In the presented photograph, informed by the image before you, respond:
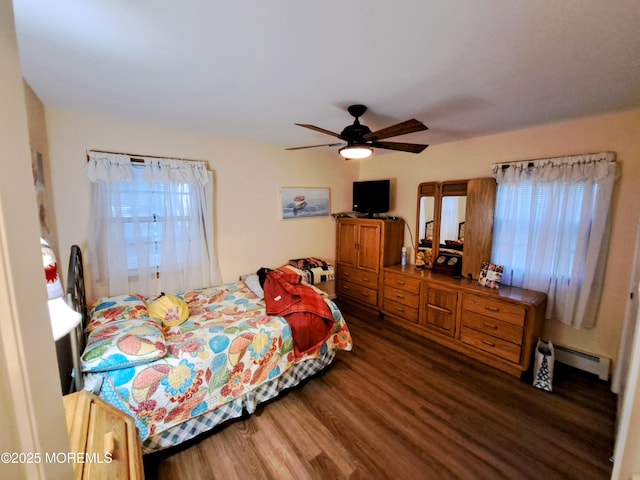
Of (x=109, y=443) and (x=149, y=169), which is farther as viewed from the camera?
(x=149, y=169)

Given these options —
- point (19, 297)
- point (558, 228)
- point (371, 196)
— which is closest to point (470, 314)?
point (558, 228)

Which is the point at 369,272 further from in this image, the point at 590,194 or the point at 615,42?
the point at 615,42

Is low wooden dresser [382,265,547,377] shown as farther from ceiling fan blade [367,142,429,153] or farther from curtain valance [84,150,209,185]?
curtain valance [84,150,209,185]

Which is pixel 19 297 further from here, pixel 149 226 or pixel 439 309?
pixel 439 309

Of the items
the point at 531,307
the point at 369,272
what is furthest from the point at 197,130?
the point at 531,307

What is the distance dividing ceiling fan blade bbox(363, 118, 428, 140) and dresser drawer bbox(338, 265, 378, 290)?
2.16 metres

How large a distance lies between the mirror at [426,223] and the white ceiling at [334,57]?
1.26m

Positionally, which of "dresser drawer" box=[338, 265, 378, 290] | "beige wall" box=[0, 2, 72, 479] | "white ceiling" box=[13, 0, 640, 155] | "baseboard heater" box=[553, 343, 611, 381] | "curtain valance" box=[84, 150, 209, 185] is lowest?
"baseboard heater" box=[553, 343, 611, 381]

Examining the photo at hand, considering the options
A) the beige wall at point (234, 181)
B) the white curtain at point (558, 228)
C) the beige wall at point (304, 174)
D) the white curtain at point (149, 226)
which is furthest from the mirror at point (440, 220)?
the white curtain at point (149, 226)

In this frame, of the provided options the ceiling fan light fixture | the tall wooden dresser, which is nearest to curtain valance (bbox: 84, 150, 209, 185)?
the ceiling fan light fixture

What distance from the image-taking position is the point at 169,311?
7.56 feet

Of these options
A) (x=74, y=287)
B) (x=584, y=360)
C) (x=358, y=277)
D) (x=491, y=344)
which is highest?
(x=74, y=287)

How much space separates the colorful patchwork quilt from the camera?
1.58 metres

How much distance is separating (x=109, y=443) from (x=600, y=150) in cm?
392
